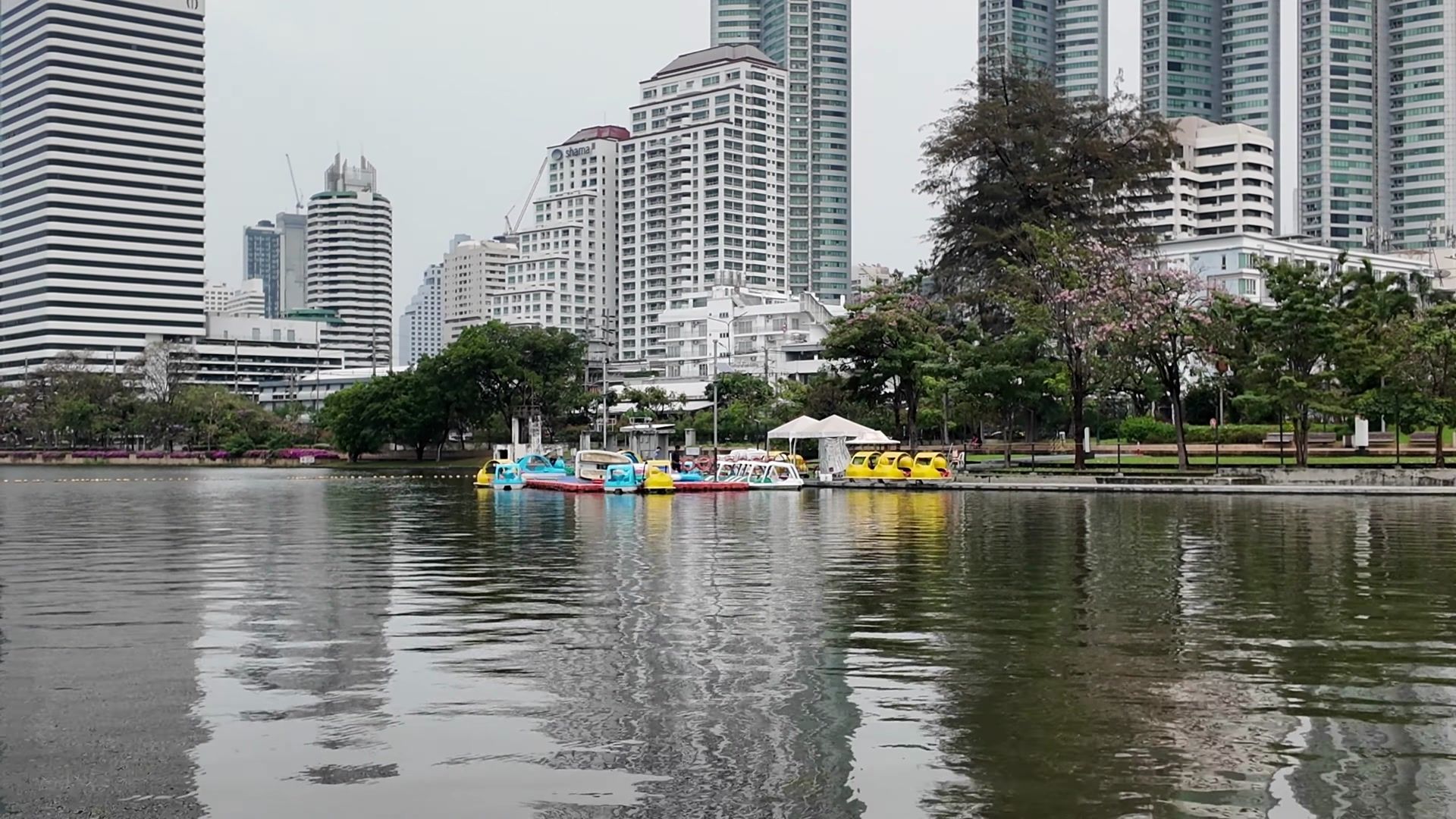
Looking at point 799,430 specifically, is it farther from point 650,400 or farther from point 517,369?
point 650,400

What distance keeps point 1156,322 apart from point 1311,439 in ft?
55.7

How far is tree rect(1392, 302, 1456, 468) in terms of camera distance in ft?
157

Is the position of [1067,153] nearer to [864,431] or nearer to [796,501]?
[864,431]

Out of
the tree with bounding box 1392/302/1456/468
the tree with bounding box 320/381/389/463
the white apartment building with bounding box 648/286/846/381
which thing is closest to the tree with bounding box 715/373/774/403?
the white apartment building with bounding box 648/286/846/381

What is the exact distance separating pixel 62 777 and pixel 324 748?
1.61m

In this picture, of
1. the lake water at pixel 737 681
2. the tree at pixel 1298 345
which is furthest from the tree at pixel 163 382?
the lake water at pixel 737 681

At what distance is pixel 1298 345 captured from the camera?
48.9 meters

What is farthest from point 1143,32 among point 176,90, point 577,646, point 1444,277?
point 577,646

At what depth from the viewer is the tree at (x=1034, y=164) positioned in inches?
2398

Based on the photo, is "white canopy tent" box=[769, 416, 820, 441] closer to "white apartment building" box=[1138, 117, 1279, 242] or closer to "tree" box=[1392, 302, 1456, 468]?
"tree" box=[1392, 302, 1456, 468]

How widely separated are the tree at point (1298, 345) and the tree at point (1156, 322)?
2.17 m

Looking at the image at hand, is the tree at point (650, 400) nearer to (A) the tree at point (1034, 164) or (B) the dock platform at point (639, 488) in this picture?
(A) the tree at point (1034, 164)

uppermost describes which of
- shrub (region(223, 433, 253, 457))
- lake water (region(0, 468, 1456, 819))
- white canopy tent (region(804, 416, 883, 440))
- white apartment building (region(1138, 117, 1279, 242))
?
white apartment building (region(1138, 117, 1279, 242))

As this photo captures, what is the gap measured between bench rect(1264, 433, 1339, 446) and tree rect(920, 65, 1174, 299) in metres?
11.1
